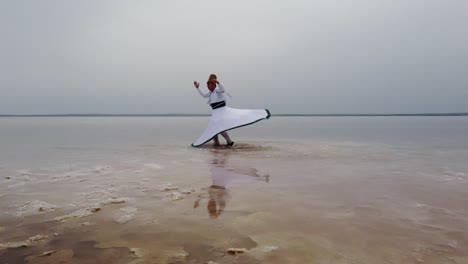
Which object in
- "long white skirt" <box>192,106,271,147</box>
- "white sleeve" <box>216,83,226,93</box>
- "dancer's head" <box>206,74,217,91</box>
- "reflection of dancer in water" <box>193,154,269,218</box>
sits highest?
"dancer's head" <box>206,74,217,91</box>

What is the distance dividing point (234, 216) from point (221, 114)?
8.50m

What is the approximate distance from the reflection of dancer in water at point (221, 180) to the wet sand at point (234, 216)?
0.06 ft

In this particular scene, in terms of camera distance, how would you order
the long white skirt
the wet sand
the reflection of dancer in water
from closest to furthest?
the wet sand < the reflection of dancer in water < the long white skirt

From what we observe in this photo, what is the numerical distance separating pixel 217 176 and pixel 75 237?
11.7 ft

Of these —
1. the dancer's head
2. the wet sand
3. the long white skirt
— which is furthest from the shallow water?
the dancer's head

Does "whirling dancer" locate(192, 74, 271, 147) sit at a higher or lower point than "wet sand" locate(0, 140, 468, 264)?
higher

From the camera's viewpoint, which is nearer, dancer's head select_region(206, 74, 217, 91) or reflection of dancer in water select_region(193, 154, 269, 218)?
reflection of dancer in water select_region(193, 154, 269, 218)

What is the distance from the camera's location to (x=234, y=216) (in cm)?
402

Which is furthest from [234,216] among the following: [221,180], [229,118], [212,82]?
[212,82]

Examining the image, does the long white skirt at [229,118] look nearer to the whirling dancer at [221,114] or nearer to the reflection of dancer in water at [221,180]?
the whirling dancer at [221,114]

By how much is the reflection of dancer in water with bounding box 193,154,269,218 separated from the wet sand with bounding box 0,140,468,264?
2cm

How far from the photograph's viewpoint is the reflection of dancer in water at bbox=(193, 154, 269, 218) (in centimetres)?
446

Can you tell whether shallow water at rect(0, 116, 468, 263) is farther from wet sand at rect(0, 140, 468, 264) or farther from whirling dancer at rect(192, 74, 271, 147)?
whirling dancer at rect(192, 74, 271, 147)

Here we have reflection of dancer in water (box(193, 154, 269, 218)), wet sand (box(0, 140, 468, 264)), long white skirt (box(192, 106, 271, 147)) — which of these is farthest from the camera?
long white skirt (box(192, 106, 271, 147))
